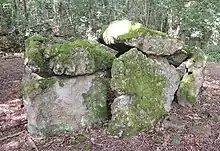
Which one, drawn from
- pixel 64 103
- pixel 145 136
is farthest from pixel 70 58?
pixel 145 136

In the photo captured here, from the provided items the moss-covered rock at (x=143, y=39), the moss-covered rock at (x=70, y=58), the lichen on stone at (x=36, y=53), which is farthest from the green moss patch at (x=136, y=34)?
the lichen on stone at (x=36, y=53)

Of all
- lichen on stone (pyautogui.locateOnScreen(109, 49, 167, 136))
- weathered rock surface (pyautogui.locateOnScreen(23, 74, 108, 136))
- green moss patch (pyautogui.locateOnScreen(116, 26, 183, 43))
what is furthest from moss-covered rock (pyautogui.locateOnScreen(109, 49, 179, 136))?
weathered rock surface (pyautogui.locateOnScreen(23, 74, 108, 136))

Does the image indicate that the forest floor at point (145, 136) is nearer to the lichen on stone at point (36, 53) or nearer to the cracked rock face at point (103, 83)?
the cracked rock face at point (103, 83)

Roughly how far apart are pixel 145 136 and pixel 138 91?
2.92ft

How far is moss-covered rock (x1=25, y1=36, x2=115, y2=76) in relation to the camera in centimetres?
597

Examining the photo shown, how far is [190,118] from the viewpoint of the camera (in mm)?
6832

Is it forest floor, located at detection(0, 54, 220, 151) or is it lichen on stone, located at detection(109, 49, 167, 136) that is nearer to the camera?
forest floor, located at detection(0, 54, 220, 151)

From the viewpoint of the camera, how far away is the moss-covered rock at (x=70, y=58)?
597 cm

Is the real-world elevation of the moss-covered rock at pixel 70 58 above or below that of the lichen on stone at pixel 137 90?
above

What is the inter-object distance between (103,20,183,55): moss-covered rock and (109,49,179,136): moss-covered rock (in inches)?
8.8

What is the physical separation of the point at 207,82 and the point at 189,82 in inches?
97.3

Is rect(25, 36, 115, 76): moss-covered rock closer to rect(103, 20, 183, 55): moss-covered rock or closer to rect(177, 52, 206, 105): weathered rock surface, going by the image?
rect(103, 20, 183, 55): moss-covered rock

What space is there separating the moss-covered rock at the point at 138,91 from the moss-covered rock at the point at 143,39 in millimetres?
222

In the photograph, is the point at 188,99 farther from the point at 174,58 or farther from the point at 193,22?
the point at 193,22
